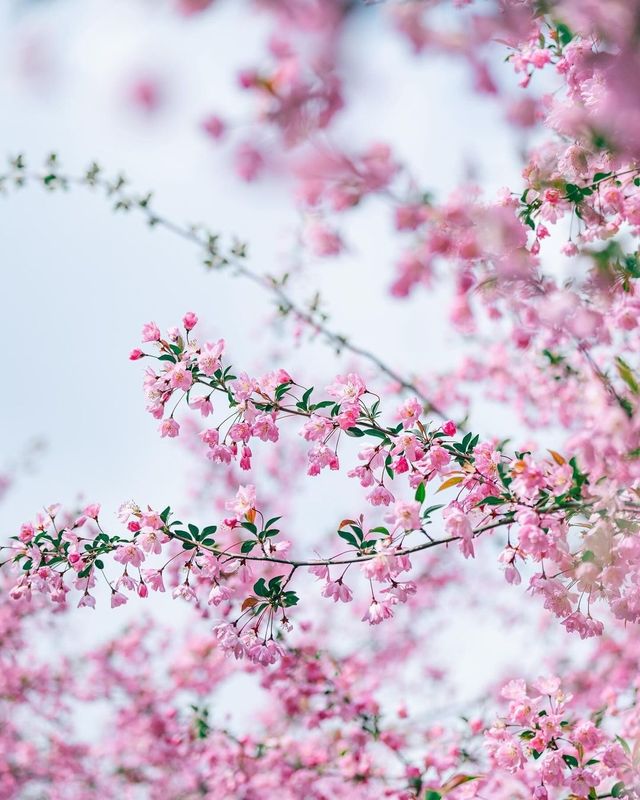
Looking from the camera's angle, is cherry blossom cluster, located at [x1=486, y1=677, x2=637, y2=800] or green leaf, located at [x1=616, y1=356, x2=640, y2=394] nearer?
green leaf, located at [x1=616, y1=356, x2=640, y2=394]

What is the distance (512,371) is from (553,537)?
18.4 ft

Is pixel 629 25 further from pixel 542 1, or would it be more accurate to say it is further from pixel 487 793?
pixel 487 793

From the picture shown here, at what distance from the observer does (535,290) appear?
2.89 m

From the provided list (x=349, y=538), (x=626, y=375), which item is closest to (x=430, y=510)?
(x=349, y=538)

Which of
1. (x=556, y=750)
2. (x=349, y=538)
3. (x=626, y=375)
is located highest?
(x=349, y=538)

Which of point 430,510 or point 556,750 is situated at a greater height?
point 430,510

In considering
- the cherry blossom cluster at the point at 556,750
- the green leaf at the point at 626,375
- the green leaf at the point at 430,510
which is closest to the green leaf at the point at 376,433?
the green leaf at the point at 430,510

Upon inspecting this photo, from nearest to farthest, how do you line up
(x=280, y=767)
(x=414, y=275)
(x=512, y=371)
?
(x=414, y=275), (x=280, y=767), (x=512, y=371)

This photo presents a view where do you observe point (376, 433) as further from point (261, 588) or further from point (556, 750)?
point (556, 750)

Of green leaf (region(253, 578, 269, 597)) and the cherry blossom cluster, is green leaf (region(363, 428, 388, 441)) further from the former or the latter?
the cherry blossom cluster

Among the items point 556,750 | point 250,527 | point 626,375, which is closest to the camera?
point 626,375

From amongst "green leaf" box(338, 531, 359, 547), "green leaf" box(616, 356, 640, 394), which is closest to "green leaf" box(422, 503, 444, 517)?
"green leaf" box(338, 531, 359, 547)

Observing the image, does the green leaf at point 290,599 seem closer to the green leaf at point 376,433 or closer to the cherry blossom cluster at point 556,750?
the green leaf at point 376,433

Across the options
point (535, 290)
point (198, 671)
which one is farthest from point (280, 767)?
point (535, 290)
